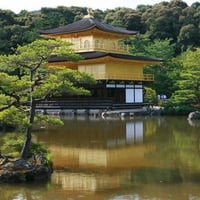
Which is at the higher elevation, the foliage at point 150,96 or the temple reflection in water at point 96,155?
the foliage at point 150,96

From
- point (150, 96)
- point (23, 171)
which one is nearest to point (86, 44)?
point (150, 96)

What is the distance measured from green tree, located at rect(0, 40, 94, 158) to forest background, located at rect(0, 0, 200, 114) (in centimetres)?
2236

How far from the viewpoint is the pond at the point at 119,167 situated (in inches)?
393

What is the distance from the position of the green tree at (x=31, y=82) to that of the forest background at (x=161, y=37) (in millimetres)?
22356

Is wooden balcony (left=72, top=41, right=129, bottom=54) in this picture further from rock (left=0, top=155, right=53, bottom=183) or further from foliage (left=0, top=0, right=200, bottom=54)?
rock (left=0, top=155, right=53, bottom=183)

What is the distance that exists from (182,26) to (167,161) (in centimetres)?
5199

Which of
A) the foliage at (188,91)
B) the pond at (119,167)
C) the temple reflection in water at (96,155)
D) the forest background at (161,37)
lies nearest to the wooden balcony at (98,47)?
the forest background at (161,37)

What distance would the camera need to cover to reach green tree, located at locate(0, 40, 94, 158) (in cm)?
1190

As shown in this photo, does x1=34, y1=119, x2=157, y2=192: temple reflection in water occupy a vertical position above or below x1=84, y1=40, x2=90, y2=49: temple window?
below

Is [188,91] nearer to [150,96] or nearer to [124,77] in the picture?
[124,77]

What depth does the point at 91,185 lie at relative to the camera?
10.8 metres

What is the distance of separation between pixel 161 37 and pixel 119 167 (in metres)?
51.9

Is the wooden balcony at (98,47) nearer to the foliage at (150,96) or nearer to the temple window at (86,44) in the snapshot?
the temple window at (86,44)

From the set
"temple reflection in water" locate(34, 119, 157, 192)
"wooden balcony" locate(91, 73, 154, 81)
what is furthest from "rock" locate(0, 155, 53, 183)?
"wooden balcony" locate(91, 73, 154, 81)
